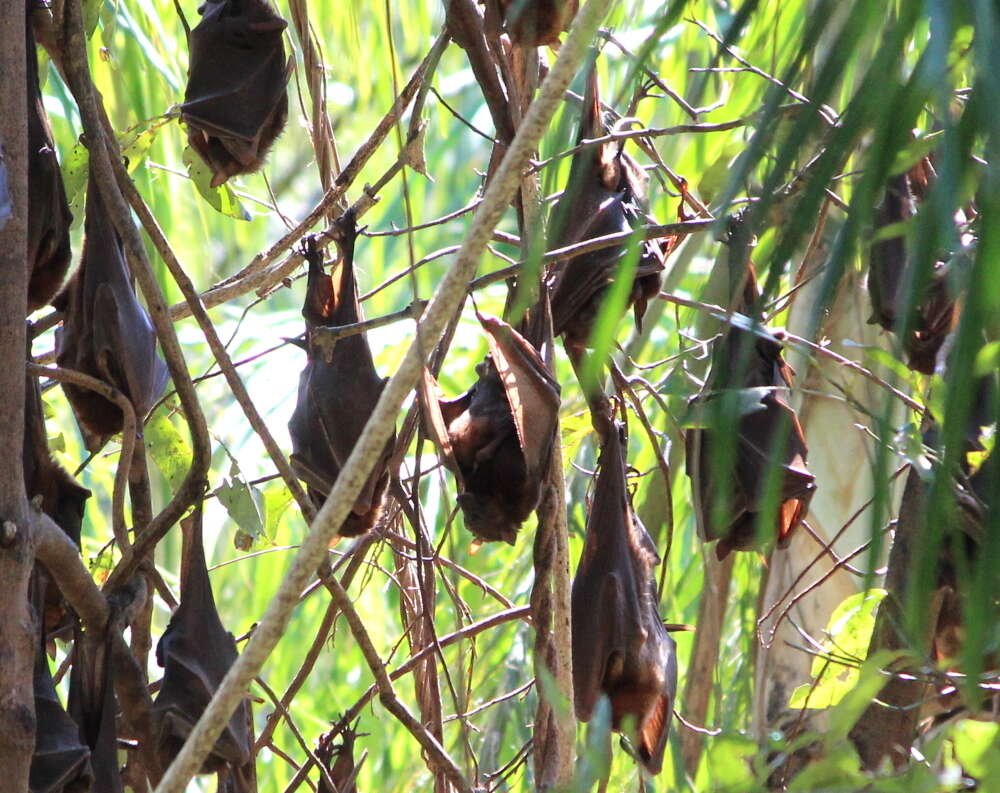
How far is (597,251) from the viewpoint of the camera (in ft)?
3.85

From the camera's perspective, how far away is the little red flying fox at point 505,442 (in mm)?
1023

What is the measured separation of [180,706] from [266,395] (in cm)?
222

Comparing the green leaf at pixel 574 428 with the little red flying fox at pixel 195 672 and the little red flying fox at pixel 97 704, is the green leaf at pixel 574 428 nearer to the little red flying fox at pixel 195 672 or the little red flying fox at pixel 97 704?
the little red flying fox at pixel 195 672

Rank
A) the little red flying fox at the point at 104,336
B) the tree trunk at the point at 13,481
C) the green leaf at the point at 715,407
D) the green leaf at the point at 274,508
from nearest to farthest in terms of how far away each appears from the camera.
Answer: the green leaf at the point at 715,407, the tree trunk at the point at 13,481, the little red flying fox at the point at 104,336, the green leaf at the point at 274,508

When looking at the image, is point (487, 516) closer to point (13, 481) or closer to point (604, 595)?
point (604, 595)

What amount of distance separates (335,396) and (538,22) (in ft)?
1.26

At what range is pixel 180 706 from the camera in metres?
1.04

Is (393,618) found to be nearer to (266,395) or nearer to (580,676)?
(266,395)

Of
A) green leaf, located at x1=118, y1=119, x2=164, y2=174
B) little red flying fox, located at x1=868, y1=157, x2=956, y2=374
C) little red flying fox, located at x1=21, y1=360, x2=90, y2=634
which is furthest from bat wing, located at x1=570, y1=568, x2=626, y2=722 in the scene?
green leaf, located at x1=118, y1=119, x2=164, y2=174

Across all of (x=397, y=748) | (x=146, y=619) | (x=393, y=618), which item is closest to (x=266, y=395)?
(x=393, y=618)

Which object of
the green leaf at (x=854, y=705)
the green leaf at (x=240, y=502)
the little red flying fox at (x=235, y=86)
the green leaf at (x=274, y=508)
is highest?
the little red flying fox at (x=235, y=86)

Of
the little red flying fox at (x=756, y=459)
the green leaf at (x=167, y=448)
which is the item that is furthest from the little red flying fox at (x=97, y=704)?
the little red flying fox at (x=756, y=459)

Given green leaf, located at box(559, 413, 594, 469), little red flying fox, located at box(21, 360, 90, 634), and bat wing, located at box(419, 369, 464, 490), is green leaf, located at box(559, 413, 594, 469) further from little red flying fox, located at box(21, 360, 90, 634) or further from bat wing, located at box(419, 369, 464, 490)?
little red flying fox, located at box(21, 360, 90, 634)

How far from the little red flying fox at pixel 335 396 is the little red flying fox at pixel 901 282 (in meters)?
0.44
